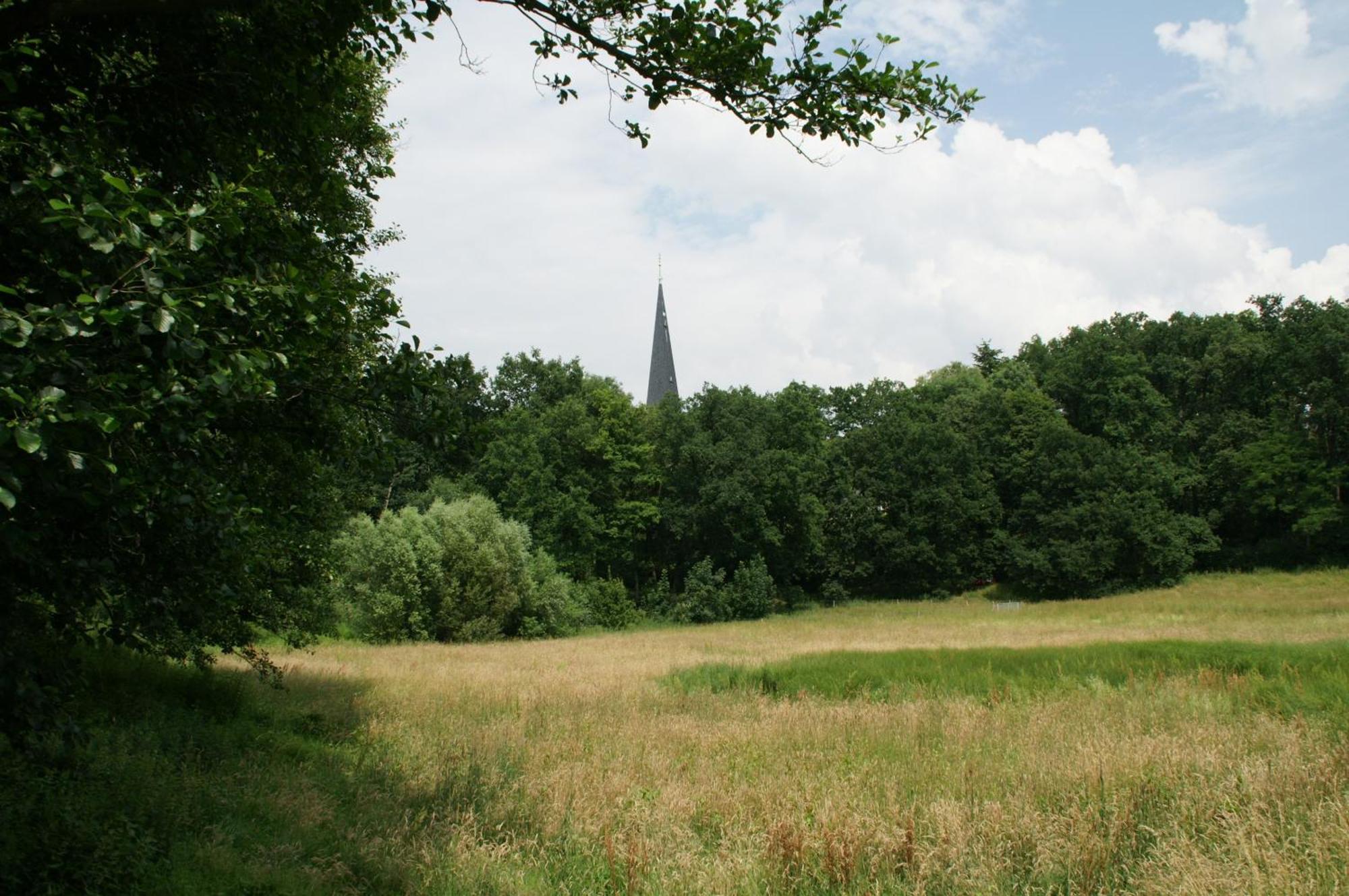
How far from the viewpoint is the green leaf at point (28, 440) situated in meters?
2.74

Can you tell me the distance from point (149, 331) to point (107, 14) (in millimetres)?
2652

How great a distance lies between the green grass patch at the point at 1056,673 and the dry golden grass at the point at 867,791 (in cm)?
87

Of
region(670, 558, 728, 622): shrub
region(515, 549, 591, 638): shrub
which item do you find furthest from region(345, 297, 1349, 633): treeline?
region(515, 549, 591, 638): shrub

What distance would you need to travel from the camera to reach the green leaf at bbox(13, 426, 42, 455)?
2740 millimetres

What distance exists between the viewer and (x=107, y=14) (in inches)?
184

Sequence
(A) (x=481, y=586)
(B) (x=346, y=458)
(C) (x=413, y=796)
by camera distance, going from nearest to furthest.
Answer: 1. (B) (x=346, y=458)
2. (C) (x=413, y=796)
3. (A) (x=481, y=586)

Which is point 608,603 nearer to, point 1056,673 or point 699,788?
point 1056,673

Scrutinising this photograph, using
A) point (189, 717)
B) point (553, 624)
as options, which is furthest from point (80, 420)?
point (553, 624)

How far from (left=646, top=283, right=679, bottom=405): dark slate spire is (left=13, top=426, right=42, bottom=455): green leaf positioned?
81.5m

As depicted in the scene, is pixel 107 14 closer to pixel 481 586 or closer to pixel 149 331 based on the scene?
pixel 149 331

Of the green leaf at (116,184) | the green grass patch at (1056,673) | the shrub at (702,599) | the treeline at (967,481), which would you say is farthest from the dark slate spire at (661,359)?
the green leaf at (116,184)

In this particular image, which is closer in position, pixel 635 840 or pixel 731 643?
pixel 635 840

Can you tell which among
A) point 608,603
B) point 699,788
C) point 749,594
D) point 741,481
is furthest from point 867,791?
point 741,481

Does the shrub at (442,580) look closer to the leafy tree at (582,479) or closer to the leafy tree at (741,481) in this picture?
the leafy tree at (582,479)
